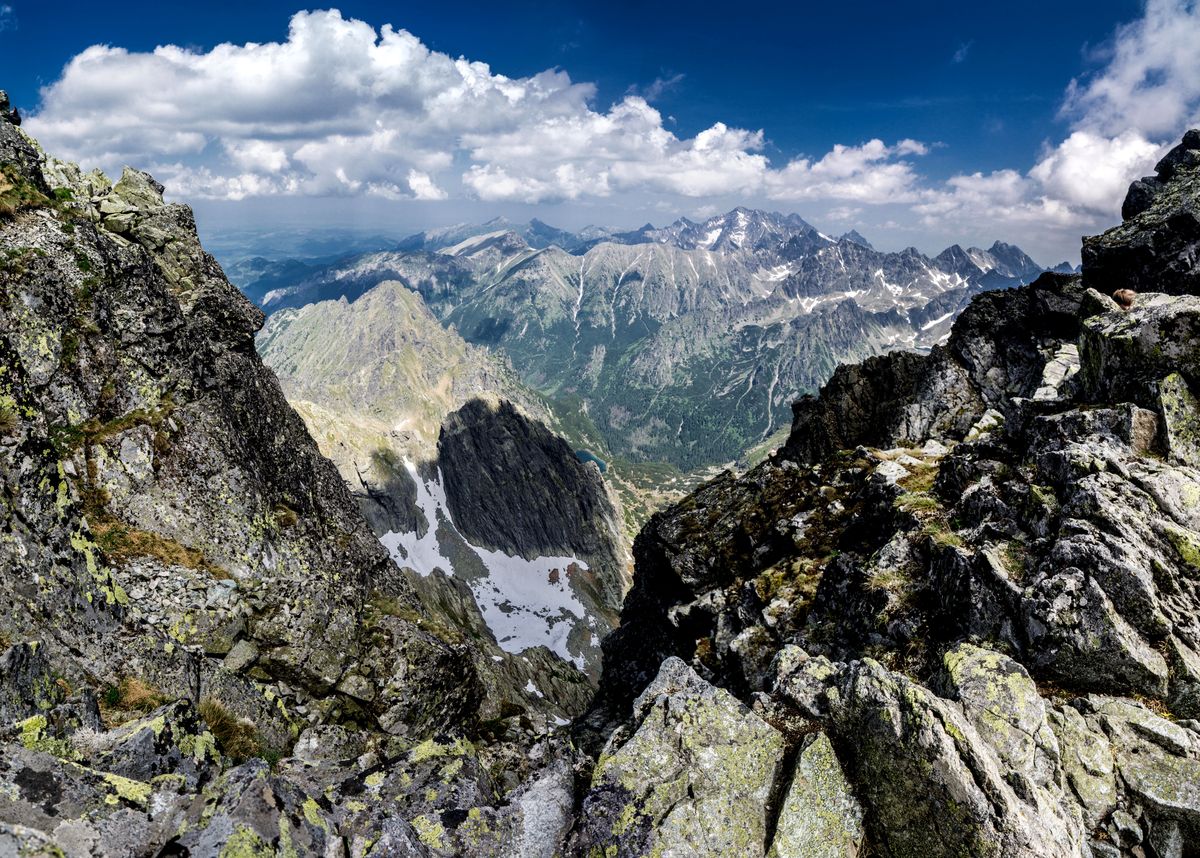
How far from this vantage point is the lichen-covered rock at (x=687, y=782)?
38.8 ft

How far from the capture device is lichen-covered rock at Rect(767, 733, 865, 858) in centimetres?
1132

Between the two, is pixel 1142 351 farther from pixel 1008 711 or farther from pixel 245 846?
pixel 245 846

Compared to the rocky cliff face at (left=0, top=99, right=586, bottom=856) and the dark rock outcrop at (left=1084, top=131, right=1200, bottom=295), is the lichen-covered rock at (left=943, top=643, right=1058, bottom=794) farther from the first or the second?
the dark rock outcrop at (left=1084, top=131, right=1200, bottom=295)

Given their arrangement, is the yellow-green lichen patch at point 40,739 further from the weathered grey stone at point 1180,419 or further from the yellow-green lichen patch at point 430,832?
the weathered grey stone at point 1180,419

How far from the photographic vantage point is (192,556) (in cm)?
2355

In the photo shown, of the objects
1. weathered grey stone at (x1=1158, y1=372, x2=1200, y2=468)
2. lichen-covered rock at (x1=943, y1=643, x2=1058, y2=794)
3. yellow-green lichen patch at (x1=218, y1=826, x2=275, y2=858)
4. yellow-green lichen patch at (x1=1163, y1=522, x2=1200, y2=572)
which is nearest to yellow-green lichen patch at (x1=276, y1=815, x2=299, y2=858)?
yellow-green lichen patch at (x1=218, y1=826, x2=275, y2=858)

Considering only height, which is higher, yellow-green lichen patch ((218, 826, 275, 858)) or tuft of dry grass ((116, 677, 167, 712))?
yellow-green lichen patch ((218, 826, 275, 858))

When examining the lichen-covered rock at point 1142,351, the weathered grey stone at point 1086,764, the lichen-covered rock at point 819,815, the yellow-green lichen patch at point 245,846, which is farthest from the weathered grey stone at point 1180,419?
the yellow-green lichen patch at point 245,846

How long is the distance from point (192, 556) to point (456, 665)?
13475mm

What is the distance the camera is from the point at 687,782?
12.8 metres

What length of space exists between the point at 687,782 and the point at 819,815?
277cm

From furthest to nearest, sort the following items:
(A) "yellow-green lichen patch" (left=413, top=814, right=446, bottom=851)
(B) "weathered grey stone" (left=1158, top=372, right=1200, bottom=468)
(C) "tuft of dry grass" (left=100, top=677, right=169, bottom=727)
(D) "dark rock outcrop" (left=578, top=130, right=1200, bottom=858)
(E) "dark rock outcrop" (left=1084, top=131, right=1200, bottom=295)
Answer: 1. (E) "dark rock outcrop" (left=1084, top=131, right=1200, bottom=295)
2. (B) "weathered grey stone" (left=1158, top=372, right=1200, bottom=468)
3. (C) "tuft of dry grass" (left=100, top=677, right=169, bottom=727)
4. (A) "yellow-green lichen patch" (left=413, top=814, right=446, bottom=851)
5. (D) "dark rock outcrop" (left=578, top=130, right=1200, bottom=858)

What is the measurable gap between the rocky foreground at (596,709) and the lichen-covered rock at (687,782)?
0.07 metres

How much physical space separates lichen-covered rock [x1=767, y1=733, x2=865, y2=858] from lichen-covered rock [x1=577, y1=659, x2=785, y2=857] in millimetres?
581
